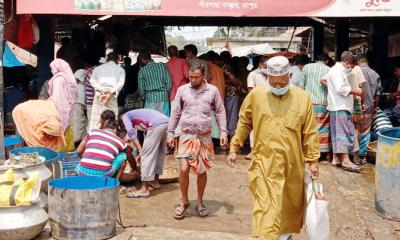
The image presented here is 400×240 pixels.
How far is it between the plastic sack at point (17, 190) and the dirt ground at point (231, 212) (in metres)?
0.49

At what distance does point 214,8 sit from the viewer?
25.8 ft

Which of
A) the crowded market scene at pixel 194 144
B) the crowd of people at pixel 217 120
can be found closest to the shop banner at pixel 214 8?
the crowded market scene at pixel 194 144

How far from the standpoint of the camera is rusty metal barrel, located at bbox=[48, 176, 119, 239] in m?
4.58

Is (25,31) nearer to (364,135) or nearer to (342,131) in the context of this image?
(342,131)

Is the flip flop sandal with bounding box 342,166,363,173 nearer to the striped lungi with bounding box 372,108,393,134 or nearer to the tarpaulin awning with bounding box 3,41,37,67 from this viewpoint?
the striped lungi with bounding box 372,108,393,134

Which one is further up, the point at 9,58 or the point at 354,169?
the point at 9,58

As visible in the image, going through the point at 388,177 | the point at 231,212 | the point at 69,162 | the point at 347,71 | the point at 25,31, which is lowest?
the point at 231,212

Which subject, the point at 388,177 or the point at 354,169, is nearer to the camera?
the point at 388,177

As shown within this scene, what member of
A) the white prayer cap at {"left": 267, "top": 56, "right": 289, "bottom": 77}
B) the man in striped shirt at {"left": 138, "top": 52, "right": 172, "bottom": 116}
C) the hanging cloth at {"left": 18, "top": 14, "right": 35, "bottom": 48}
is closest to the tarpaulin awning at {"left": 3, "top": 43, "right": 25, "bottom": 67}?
the hanging cloth at {"left": 18, "top": 14, "right": 35, "bottom": 48}

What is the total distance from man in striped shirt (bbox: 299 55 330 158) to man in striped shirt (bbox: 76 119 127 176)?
3535 millimetres

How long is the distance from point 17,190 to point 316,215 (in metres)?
2.50

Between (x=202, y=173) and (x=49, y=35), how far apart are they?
16.5 feet

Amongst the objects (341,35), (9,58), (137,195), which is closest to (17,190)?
(137,195)

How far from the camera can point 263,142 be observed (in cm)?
431
